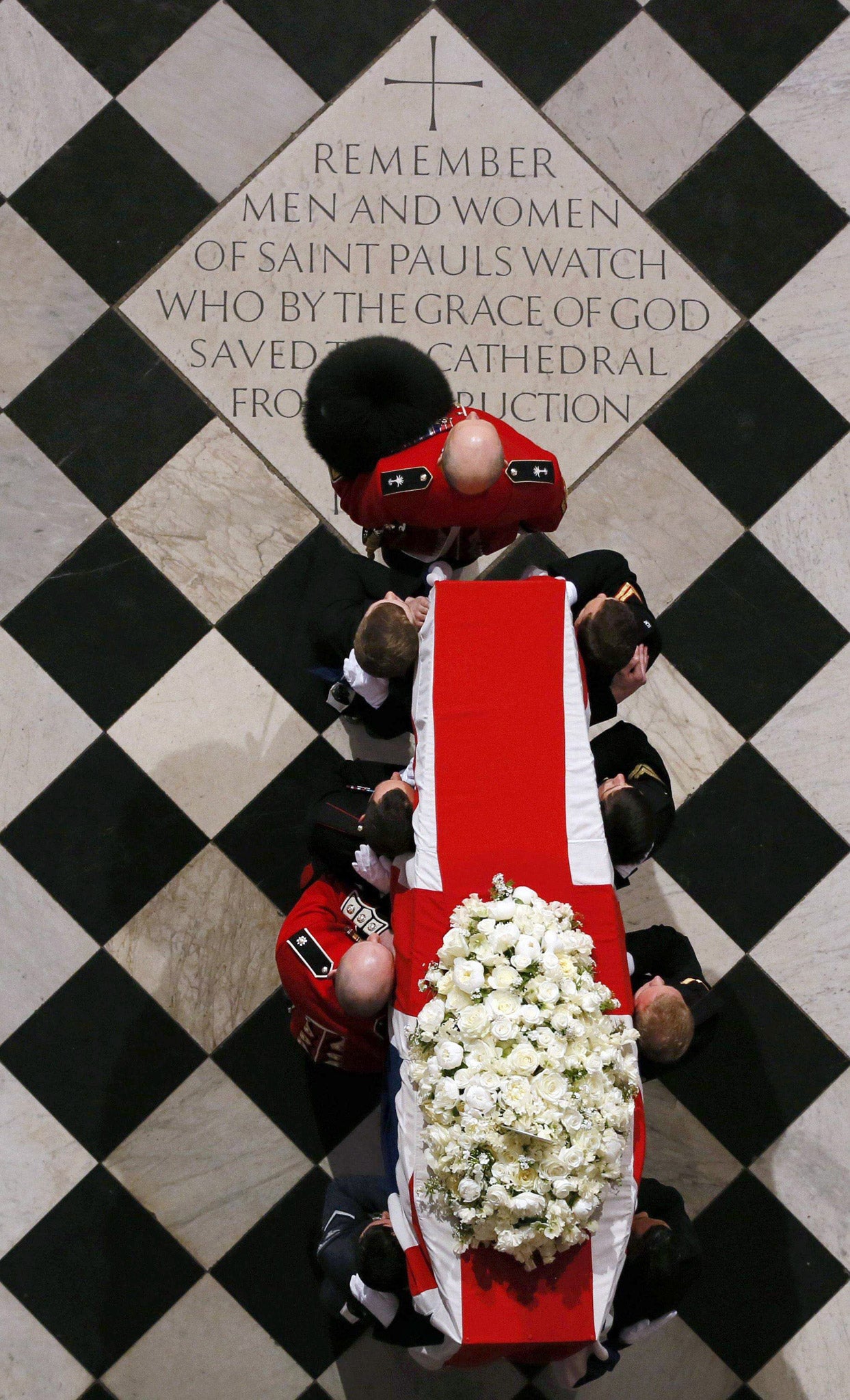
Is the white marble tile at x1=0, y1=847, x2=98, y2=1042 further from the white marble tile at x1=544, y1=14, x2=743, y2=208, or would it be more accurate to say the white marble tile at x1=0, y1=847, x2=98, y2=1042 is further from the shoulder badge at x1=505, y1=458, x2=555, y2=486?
the white marble tile at x1=544, y1=14, x2=743, y2=208

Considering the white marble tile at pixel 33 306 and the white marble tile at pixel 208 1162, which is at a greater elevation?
the white marble tile at pixel 33 306

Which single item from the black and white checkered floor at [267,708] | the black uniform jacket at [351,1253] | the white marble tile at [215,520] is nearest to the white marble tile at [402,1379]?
the black and white checkered floor at [267,708]

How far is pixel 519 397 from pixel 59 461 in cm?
138

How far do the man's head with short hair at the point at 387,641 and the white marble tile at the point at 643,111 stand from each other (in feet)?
5.86

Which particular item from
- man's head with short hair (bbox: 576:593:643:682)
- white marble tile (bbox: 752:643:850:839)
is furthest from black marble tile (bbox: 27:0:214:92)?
white marble tile (bbox: 752:643:850:839)

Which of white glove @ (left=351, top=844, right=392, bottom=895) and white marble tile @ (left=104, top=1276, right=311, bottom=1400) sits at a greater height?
white glove @ (left=351, top=844, right=392, bottom=895)

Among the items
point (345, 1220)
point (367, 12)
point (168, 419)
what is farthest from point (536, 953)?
point (367, 12)

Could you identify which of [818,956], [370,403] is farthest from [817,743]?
[370,403]

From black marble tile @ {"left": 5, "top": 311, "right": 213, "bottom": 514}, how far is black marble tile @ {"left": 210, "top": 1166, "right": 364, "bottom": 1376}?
6.83 ft

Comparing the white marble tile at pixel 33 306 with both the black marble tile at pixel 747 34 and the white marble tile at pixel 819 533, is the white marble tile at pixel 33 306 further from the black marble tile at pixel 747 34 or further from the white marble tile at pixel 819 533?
the white marble tile at pixel 819 533

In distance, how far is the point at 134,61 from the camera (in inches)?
127

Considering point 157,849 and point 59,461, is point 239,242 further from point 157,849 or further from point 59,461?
point 157,849

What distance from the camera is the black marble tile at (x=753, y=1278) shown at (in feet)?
9.68

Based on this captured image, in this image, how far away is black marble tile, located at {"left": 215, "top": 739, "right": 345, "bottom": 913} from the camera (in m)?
3.05
